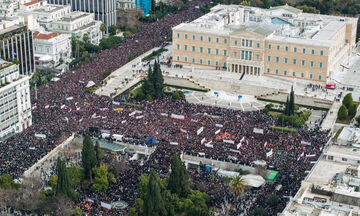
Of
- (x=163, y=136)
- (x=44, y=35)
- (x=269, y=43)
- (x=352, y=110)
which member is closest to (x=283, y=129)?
(x=352, y=110)

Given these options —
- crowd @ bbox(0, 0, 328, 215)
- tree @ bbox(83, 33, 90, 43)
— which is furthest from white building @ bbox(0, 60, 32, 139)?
tree @ bbox(83, 33, 90, 43)

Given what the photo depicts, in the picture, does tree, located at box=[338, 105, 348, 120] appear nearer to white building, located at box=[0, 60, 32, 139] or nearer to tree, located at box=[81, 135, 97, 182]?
tree, located at box=[81, 135, 97, 182]

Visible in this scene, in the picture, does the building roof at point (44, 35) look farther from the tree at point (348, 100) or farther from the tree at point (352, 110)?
the tree at point (352, 110)

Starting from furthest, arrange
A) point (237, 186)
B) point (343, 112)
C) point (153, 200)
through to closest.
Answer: point (343, 112)
point (237, 186)
point (153, 200)

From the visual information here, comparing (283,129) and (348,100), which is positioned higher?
(348,100)

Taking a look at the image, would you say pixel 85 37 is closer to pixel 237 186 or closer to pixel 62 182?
pixel 62 182
